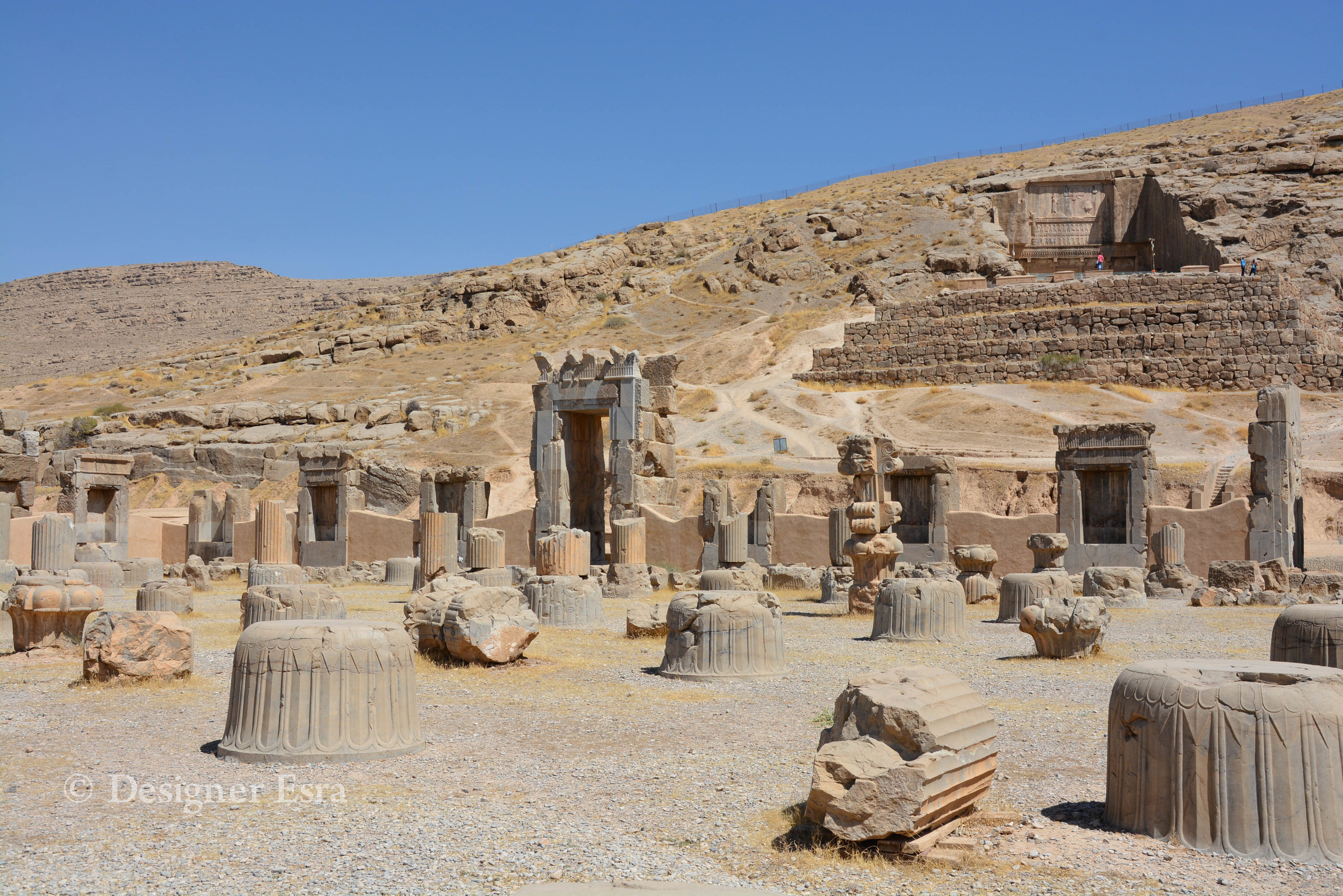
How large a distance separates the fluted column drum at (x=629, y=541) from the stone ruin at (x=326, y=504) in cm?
892

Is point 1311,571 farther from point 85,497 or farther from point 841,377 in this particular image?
point 85,497

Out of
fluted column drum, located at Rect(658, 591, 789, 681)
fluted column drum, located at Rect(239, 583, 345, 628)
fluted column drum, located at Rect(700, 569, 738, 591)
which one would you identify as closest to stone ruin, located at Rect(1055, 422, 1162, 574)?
fluted column drum, located at Rect(700, 569, 738, 591)

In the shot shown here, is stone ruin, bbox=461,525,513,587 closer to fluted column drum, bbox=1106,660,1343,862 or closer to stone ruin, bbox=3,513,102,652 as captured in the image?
stone ruin, bbox=3,513,102,652

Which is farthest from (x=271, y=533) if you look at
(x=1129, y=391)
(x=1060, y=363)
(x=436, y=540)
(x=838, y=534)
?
(x=1060, y=363)

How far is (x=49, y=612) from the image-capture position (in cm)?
1128

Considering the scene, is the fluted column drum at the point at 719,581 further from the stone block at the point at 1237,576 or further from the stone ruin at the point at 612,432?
the stone block at the point at 1237,576

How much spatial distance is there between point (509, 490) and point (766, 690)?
24.3 meters

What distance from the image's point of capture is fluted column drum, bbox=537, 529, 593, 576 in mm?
17422

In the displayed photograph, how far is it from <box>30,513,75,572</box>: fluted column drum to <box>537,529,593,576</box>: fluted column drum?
9.17 meters

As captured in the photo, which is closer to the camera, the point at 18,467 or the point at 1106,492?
the point at 1106,492

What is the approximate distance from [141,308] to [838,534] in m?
106

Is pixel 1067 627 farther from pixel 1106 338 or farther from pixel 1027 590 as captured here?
pixel 1106 338

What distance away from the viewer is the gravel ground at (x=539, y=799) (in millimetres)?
4629

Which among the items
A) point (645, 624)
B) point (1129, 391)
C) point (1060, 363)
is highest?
point (1060, 363)
